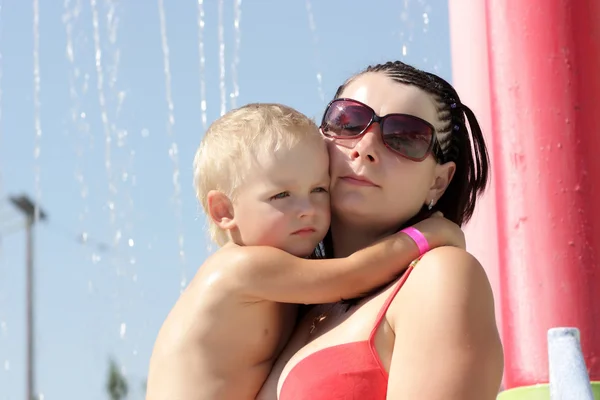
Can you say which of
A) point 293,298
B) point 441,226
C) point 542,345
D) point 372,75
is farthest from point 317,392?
point 542,345

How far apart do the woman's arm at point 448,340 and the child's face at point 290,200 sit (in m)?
0.39

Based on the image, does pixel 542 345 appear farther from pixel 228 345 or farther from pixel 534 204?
pixel 228 345

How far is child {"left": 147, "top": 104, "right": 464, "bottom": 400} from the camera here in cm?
243

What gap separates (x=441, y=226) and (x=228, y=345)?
20.5 inches

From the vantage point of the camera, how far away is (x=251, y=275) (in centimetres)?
244

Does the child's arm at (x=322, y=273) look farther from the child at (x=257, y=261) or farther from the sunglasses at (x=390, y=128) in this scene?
the sunglasses at (x=390, y=128)

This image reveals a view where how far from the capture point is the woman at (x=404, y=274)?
2141 millimetres

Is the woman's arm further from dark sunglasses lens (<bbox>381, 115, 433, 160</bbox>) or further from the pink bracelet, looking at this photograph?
dark sunglasses lens (<bbox>381, 115, 433, 160</bbox>)

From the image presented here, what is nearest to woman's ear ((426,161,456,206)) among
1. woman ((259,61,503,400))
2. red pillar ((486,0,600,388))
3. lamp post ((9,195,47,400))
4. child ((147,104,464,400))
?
woman ((259,61,503,400))

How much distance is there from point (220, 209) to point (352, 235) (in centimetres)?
31

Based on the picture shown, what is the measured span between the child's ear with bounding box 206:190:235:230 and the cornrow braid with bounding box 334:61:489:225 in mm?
366

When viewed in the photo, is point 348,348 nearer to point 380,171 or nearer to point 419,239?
point 419,239

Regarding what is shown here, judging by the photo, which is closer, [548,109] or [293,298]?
[293,298]

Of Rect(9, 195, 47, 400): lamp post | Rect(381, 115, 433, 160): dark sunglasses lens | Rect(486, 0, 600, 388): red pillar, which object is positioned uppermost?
Rect(381, 115, 433, 160): dark sunglasses lens
